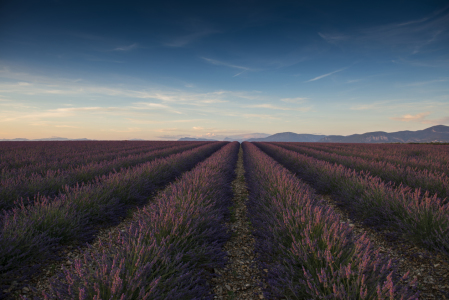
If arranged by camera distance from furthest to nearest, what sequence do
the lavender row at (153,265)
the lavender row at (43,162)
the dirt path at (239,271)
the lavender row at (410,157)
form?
the lavender row at (410,157) → the lavender row at (43,162) → the dirt path at (239,271) → the lavender row at (153,265)

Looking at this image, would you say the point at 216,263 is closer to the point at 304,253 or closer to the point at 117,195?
the point at 304,253

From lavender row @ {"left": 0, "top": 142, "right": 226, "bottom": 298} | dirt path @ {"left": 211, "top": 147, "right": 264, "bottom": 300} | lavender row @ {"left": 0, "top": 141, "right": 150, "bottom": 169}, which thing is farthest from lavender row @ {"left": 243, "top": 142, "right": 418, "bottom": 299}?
lavender row @ {"left": 0, "top": 141, "right": 150, "bottom": 169}

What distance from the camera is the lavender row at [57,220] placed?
7.66 ft

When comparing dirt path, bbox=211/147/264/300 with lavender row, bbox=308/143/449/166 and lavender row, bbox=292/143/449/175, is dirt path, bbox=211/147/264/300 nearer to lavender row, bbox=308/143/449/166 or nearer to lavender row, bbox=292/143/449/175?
lavender row, bbox=292/143/449/175

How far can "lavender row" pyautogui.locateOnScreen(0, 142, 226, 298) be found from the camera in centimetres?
234

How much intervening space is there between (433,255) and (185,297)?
3.46m

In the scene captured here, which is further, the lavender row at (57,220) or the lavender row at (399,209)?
the lavender row at (399,209)

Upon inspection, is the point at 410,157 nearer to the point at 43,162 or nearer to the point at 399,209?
the point at 399,209

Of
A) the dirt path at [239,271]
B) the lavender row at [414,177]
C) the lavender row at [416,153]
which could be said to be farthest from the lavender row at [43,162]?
the lavender row at [416,153]

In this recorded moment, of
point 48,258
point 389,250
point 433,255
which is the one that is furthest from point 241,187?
point 48,258

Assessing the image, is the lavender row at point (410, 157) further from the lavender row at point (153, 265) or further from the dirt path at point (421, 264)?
the lavender row at point (153, 265)

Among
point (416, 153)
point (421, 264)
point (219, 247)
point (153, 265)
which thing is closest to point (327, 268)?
point (219, 247)

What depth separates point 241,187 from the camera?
7.04 meters

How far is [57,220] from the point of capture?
299 cm
